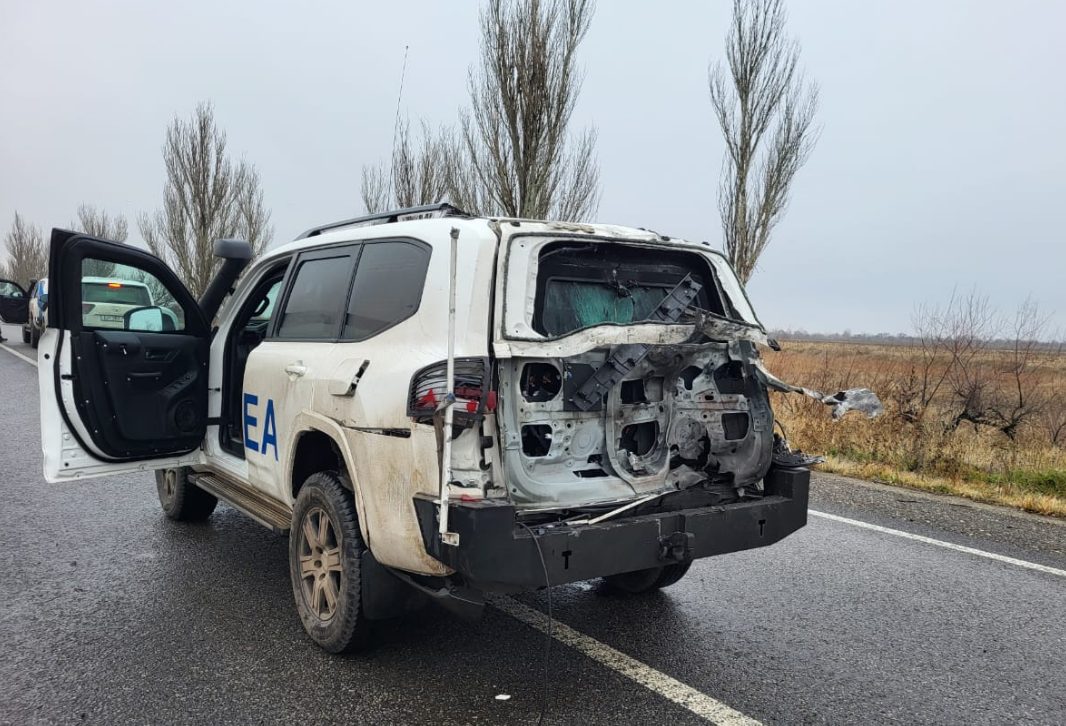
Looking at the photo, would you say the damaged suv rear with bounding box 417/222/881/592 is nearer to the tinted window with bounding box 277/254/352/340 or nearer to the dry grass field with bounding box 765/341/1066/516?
the tinted window with bounding box 277/254/352/340

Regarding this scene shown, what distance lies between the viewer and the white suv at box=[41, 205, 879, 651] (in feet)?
9.46

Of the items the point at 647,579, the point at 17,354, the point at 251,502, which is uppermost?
the point at 251,502

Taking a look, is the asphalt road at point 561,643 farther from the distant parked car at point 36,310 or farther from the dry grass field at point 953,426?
the distant parked car at point 36,310

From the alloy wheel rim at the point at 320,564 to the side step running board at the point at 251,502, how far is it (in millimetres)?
275

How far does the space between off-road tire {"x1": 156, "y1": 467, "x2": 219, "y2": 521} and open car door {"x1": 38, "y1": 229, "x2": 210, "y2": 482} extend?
0.66 meters

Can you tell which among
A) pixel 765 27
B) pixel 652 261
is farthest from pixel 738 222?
pixel 652 261

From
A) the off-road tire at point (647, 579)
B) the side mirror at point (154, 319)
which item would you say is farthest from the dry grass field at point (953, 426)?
the side mirror at point (154, 319)

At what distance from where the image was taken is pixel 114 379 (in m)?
4.30

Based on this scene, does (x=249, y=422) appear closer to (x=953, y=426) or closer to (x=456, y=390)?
(x=456, y=390)

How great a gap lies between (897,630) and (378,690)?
2643 mm

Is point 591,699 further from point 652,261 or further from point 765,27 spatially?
point 765,27

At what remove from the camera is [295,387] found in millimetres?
3703

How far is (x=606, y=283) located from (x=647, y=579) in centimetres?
176

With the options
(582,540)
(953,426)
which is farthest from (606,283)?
(953,426)
